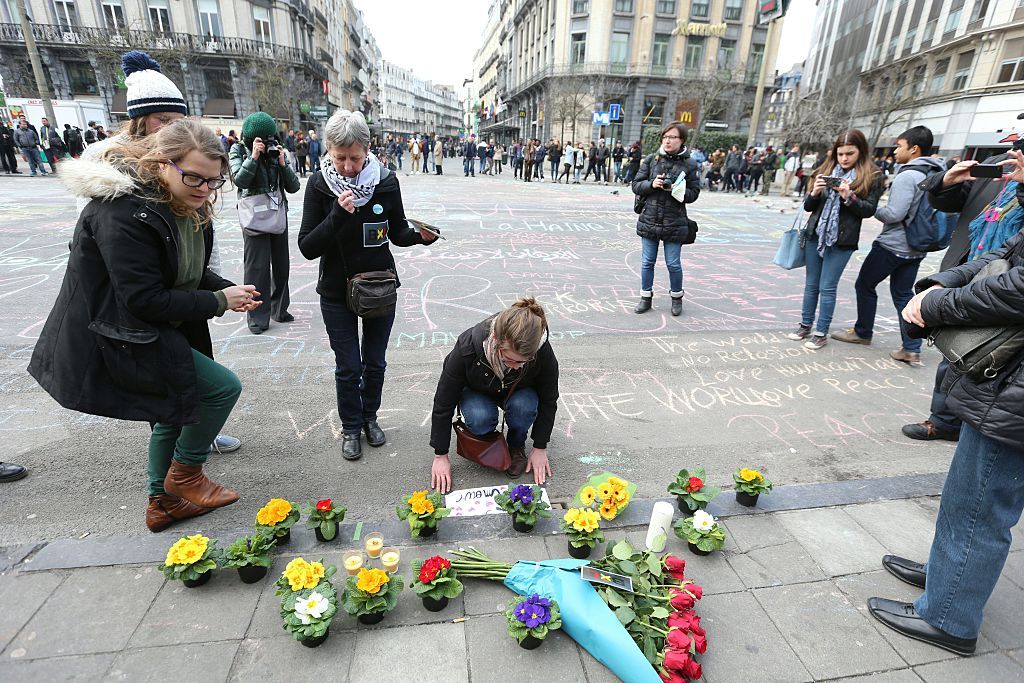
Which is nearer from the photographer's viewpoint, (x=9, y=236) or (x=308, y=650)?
(x=308, y=650)

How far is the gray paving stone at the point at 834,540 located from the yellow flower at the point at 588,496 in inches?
37.9

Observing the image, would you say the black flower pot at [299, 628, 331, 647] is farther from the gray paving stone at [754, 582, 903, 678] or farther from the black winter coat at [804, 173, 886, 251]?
the black winter coat at [804, 173, 886, 251]

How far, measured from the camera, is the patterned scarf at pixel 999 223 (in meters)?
2.28

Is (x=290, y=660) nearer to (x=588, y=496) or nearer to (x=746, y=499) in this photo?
(x=588, y=496)

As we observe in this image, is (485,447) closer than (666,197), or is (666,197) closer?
(485,447)

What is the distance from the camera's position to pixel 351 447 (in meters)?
3.10

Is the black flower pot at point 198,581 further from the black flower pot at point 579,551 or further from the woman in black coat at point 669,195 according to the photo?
the woman in black coat at point 669,195

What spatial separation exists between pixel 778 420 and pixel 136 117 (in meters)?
4.26

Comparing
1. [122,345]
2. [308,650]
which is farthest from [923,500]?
[122,345]

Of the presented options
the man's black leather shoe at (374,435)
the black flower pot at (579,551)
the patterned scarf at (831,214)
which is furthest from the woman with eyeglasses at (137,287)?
the patterned scarf at (831,214)

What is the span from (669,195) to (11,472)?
5428 millimetres

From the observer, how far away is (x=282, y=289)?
5.16 metres

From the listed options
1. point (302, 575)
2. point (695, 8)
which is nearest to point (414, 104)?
point (695, 8)

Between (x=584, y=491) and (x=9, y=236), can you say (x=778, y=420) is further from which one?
(x=9, y=236)
